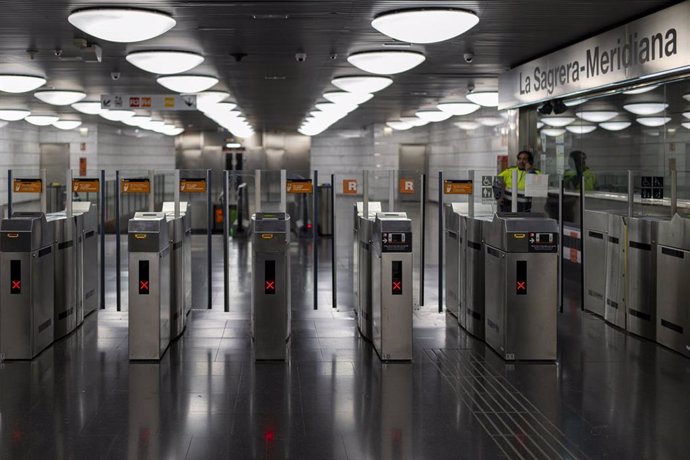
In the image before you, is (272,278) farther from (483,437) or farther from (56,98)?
(56,98)

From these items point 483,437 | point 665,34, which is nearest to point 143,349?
point 483,437

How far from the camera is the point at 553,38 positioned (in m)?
8.98

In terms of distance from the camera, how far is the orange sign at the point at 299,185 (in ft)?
30.5

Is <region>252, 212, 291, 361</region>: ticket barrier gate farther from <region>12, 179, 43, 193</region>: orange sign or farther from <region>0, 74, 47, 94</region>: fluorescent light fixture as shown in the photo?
<region>0, 74, 47, 94</region>: fluorescent light fixture

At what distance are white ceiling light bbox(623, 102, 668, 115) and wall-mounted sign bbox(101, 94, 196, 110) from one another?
6897mm

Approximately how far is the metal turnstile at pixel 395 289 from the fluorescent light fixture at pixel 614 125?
16.0 ft

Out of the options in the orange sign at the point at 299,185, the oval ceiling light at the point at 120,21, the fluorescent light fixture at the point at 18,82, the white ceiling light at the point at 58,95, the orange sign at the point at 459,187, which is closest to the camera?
the oval ceiling light at the point at 120,21

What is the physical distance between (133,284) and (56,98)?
23.2 feet

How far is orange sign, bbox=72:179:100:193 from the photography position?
9.40 m

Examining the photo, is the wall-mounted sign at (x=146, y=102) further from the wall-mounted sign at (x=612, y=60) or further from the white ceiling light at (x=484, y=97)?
the wall-mounted sign at (x=612, y=60)

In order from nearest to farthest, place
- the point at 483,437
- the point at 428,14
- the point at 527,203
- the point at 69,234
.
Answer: the point at 483,437 → the point at 428,14 → the point at 69,234 → the point at 527,203

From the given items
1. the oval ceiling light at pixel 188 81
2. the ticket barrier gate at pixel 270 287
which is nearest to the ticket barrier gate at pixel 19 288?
the ticket barrier gate at pixel 270 287

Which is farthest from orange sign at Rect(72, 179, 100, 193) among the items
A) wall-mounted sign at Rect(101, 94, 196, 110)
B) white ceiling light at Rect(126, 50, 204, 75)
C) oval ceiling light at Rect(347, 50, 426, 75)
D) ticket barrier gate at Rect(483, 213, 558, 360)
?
ticket barrier gate at Rect(483, 213, 558, 360)

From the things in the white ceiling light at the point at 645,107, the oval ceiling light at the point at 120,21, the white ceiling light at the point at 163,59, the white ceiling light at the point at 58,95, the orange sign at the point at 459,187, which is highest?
the white ceiling light at the point at 58,95
